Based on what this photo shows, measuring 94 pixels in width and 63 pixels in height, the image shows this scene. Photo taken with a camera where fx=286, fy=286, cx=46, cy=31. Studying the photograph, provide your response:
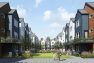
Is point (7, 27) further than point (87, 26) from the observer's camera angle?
No

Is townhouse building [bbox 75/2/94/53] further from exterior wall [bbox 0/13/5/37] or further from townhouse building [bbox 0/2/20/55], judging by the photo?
exterior wall [bbox 0/13/5/37]

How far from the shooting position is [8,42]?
2515 inches

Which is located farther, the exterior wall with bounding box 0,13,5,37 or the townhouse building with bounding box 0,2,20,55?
the exterior wall with bounding box 0,13,5,37

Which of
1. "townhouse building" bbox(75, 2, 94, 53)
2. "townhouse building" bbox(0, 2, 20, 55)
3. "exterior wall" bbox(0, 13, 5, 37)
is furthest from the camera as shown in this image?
"townhouse building" bbox(75, 2, 94, 53)

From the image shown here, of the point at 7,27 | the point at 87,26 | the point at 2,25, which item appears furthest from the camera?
the point at 87,26

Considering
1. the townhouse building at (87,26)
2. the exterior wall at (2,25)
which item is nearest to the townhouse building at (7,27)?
the exterior wall at (2,25)

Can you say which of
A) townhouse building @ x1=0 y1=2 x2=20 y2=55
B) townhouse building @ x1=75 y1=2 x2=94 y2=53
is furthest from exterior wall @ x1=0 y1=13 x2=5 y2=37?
townhouse building @ x1=75 y1=2 x2=94 y2=53

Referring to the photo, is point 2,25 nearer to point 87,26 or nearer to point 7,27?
point 7,27

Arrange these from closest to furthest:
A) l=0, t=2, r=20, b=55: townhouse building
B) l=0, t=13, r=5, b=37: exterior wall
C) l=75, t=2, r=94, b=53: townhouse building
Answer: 1. l=0, t=2, r=20, b=55: townhouse building
2. l=0, t=13, r=5, b=37: exterior wall
3. l=75, t=2, r=94, b=53: townhouse building

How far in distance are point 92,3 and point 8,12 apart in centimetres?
2112

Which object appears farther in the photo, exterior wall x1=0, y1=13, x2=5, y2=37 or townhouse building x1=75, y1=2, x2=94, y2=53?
townhouse building x1=75, y1=2, x2=94, y2=53

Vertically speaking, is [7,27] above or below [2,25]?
below

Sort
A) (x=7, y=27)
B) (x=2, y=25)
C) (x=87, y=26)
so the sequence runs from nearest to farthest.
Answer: (x=2, y=25) → (x=7, y=27) → (x=87, y=26)

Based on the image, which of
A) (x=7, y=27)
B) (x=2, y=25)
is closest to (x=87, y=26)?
(x=7, y=27)
